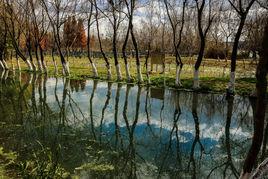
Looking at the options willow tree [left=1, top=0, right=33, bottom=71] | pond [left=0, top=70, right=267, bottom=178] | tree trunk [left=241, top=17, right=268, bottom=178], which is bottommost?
pond [left=0, top=70, right=267, bottom=178]

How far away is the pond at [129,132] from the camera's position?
11094 mm

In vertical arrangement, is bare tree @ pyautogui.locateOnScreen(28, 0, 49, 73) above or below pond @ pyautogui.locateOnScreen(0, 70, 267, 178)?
above

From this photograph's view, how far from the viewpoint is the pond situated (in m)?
11.1

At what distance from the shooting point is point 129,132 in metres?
15.2

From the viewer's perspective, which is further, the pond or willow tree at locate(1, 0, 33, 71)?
willow tree at locate(1, 0, 33, 71)

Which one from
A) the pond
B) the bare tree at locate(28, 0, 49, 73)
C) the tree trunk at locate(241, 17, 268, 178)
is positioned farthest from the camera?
the bare tree at locate(28, 0, 49, 73)

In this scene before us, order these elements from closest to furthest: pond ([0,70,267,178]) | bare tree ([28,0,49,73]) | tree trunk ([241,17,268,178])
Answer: tree trunk ([241,17,268,178]), pond ([0,70,267,178]), bare tree ([28,0,49,73])

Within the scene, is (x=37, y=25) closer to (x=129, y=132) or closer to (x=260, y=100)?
(x=129, y=132)

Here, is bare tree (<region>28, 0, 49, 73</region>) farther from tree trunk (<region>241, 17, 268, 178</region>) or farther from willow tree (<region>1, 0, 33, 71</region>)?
tree trunk (<region>241, 17, 268, 178</region>)

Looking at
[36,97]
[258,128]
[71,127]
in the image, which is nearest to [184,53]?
[36,97]

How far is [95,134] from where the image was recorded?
14.6m

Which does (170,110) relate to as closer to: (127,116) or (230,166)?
(127,116)

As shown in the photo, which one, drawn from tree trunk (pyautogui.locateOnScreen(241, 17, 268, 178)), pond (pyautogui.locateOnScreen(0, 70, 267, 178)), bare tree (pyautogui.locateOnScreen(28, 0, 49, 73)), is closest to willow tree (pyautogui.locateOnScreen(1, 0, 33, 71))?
bare tree (pyautogui.locateOnScreen(28, 0, 49, 73))

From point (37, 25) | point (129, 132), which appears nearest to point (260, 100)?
point (129, 132)
